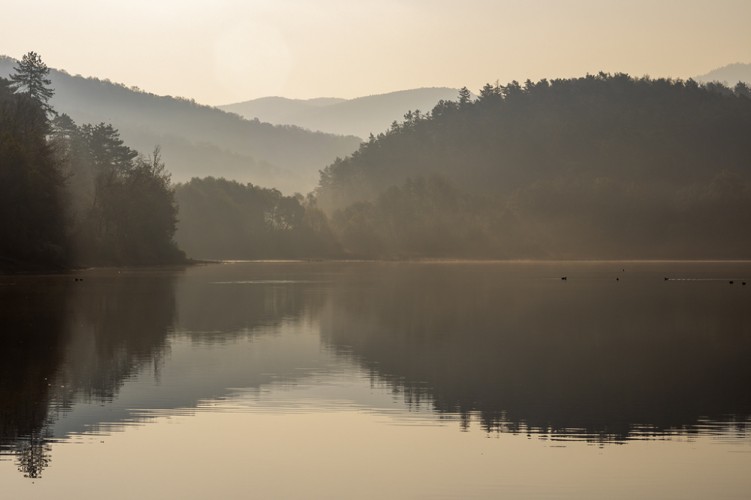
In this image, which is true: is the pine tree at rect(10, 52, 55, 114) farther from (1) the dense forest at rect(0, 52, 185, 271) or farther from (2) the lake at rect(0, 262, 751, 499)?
(2) the lake at rect(0, 262, 751, 499)

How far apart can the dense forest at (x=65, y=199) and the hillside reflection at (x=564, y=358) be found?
151 ft

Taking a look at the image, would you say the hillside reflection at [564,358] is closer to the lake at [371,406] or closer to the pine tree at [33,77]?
the lake at [371,406]

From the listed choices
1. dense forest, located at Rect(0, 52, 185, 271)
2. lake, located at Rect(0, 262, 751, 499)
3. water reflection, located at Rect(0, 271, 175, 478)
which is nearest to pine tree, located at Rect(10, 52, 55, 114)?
dense forest, located at Rect(0, 52, 185, 271)

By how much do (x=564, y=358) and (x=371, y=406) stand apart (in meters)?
14.2

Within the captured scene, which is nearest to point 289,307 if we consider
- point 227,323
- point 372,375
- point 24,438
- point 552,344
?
point 227,323

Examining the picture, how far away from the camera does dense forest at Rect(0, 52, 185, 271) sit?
117m

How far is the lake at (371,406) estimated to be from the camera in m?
22.6

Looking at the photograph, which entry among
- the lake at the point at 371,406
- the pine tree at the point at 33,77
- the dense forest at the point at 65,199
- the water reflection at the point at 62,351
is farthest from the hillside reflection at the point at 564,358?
the pine tree at the point at 33,77

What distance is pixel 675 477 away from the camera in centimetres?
2295

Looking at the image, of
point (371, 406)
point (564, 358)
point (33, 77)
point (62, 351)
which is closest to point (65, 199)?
point (33, 77)

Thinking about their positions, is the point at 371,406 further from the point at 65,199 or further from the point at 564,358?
the point at 65,199

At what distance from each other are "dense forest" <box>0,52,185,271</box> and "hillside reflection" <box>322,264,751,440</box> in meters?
45.9

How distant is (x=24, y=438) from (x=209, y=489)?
Answer: 6.51 meters

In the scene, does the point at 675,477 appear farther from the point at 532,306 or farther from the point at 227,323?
the point at 532,306
